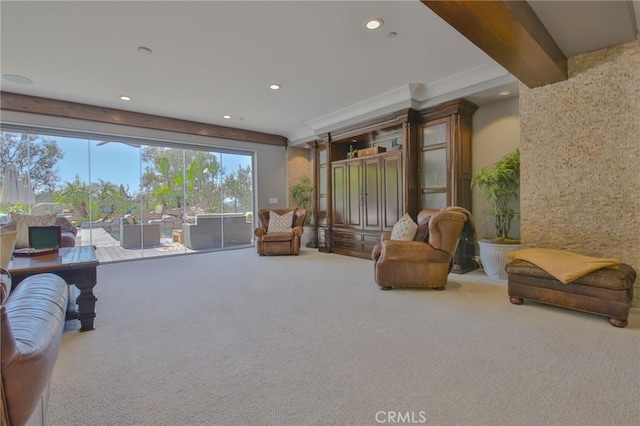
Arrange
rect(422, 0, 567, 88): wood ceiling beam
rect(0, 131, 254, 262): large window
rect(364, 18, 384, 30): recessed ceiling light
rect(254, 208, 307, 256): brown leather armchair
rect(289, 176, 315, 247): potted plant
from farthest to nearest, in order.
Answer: rect(289, 176, 315, 247): potted plant
rect(254, 208, 307, 256): brown leather armchair
rect(0, 131, 254, 262): large window
rect(364, 18, 384, 30): recessed ceiling light
rect(422, 0, 567, 88): wood ceiling beam

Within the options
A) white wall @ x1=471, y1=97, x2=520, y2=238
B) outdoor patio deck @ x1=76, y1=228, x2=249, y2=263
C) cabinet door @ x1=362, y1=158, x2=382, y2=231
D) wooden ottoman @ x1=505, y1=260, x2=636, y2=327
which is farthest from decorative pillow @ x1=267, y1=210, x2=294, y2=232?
wooden ottoman @ x1=505, y1=260, x2=636, y2=327

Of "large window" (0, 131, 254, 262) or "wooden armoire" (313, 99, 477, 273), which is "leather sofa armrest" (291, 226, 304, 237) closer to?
"wooden armoire" (313, 99, 477, 273)

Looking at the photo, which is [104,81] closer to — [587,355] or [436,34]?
[436,34]

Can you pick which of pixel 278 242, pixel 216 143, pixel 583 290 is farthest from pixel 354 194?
pixel 583 290

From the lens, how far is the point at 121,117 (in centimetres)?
550

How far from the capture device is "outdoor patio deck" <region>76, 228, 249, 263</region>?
5414 millimetres

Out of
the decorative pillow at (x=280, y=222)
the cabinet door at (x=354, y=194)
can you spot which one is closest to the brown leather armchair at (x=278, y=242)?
the decorative pillow at (x=280, y=222)

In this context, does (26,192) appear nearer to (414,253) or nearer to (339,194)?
(339,194)

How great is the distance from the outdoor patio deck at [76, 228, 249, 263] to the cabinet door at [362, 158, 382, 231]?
3809 mm

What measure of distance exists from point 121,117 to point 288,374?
5604mm

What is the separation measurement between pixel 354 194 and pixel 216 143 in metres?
3.22

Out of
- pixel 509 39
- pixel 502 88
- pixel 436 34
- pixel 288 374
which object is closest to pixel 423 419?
pixel 288 374

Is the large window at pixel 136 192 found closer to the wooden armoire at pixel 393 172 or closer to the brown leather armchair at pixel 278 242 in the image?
the brown leather armchair at pixel 278 242

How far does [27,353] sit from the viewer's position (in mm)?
962
